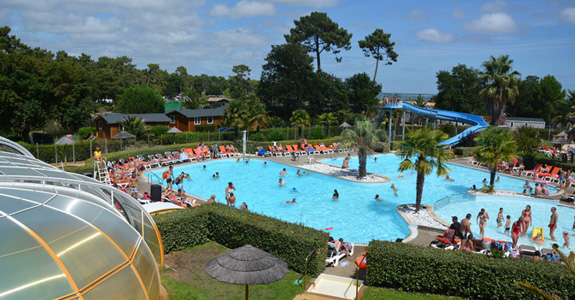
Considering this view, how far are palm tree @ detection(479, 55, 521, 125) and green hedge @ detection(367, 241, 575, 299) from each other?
33.2 m

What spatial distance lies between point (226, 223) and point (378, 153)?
84.4ft

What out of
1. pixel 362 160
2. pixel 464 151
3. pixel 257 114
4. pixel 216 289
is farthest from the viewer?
pixel 257 114

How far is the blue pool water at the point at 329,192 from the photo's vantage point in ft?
59.6

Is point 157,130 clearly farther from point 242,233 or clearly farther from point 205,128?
point 242,233

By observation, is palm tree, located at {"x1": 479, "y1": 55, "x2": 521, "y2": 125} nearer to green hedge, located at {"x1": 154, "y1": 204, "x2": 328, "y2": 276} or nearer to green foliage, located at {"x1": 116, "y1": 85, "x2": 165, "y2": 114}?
green hedge, located at {"x1": 154, "y1": 204, "x2": 328, "y2": 276}

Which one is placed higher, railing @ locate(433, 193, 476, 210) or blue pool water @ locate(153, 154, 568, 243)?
railing @ locate(433, 193, 476, 210)

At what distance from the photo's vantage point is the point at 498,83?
3862 cm

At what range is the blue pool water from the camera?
715 inches

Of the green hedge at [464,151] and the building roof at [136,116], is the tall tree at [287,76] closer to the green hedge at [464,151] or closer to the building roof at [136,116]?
the building roof at [136,116]

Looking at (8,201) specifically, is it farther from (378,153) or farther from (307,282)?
(378,153)

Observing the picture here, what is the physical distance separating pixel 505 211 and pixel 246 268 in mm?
17390

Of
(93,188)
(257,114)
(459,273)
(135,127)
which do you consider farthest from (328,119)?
(93,188)

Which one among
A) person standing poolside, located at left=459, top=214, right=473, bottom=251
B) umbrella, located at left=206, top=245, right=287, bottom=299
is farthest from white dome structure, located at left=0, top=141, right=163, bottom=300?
person standing poolside, located at left=459, top=214, right=473, bottom=251

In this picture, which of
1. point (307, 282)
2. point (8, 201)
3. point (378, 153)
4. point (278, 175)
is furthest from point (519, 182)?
point (8, 201)
